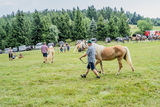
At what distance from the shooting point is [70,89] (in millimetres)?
6035

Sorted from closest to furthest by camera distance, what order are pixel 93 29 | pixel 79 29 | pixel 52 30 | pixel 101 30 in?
pixel 52 30
pixel 79 29
pixel 101 30
pixel 93 29

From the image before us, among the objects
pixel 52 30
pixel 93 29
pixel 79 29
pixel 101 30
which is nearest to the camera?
pixel 52 30

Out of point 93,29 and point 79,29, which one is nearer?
point 79,29

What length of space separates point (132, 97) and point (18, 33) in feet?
153

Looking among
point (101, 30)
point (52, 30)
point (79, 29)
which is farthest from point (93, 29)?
point (52, 30)

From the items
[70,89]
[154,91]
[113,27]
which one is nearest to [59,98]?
[70,89]

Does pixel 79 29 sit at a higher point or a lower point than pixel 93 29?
higher

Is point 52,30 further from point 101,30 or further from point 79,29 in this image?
point 101,30

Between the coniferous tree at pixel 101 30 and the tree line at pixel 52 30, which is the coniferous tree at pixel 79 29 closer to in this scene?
the tree line at pixel 52 30

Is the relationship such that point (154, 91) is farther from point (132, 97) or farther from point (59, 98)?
point (59, 98)

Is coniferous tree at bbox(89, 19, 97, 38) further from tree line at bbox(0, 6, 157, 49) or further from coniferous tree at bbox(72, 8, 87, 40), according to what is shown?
coniferous tree at bbox(72, 8, 87, 40)

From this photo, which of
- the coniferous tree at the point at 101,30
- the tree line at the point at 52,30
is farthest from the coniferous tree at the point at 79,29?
the coniferous tree at the point at 101,30

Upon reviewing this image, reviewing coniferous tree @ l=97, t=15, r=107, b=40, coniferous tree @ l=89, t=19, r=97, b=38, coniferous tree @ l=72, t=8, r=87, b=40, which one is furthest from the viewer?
coniferous tree @ l=89, t=19, r=97, b=38

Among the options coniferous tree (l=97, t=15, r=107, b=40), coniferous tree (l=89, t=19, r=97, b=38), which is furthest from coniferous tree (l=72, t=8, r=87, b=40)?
coniferous tree (l=97, t=15, r=107, b=40)
